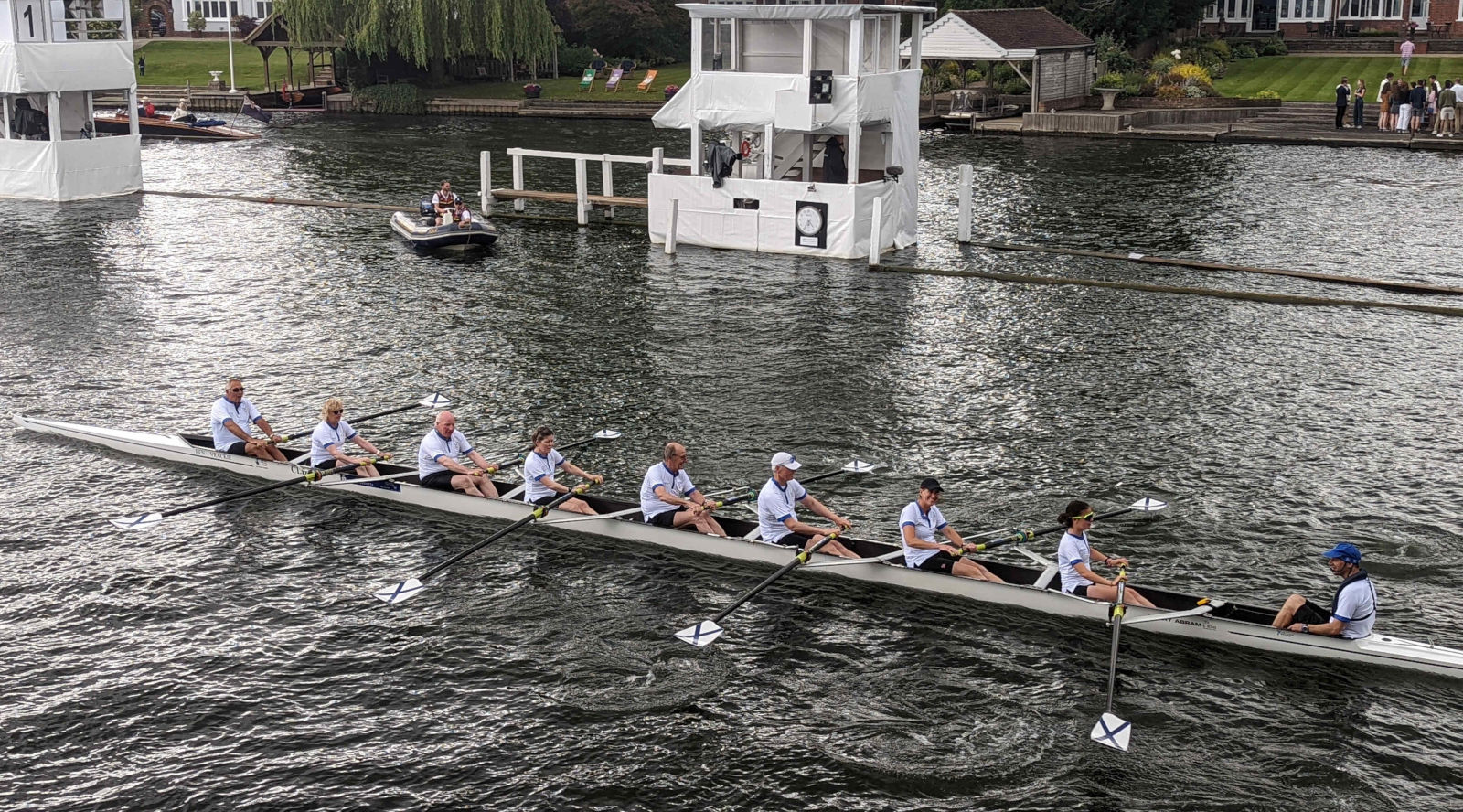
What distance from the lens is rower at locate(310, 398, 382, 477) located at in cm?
2141

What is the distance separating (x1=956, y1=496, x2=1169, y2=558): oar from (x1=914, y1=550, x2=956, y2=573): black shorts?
161 mm

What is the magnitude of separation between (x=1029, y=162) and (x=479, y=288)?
30.1 metres

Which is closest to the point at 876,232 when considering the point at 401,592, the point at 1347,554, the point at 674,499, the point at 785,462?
the point at 674,499

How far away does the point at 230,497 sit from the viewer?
2094 centimetres

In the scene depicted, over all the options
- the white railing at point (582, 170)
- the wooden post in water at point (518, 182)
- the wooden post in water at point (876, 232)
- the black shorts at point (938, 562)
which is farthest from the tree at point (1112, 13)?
the black shorts at point (938, 562)

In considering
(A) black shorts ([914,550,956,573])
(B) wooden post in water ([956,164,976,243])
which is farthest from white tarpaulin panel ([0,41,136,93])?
(A) black shorts ([914,550,956,573])

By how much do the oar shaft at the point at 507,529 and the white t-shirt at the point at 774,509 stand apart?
2.97 m

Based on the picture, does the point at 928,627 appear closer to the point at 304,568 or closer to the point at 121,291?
the point at 304,568

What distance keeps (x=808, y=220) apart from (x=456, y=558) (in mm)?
21609

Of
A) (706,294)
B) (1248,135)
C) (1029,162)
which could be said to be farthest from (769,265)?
(1248,135)

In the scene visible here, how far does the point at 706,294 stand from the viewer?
113 ft

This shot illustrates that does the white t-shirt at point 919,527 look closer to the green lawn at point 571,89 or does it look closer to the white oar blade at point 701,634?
the white oar blade at point 701,634

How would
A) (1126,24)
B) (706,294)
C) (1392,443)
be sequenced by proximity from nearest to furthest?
(1392,443) → (706,294) → (1126,24)

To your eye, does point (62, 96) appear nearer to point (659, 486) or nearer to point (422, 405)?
point (422, 405)
